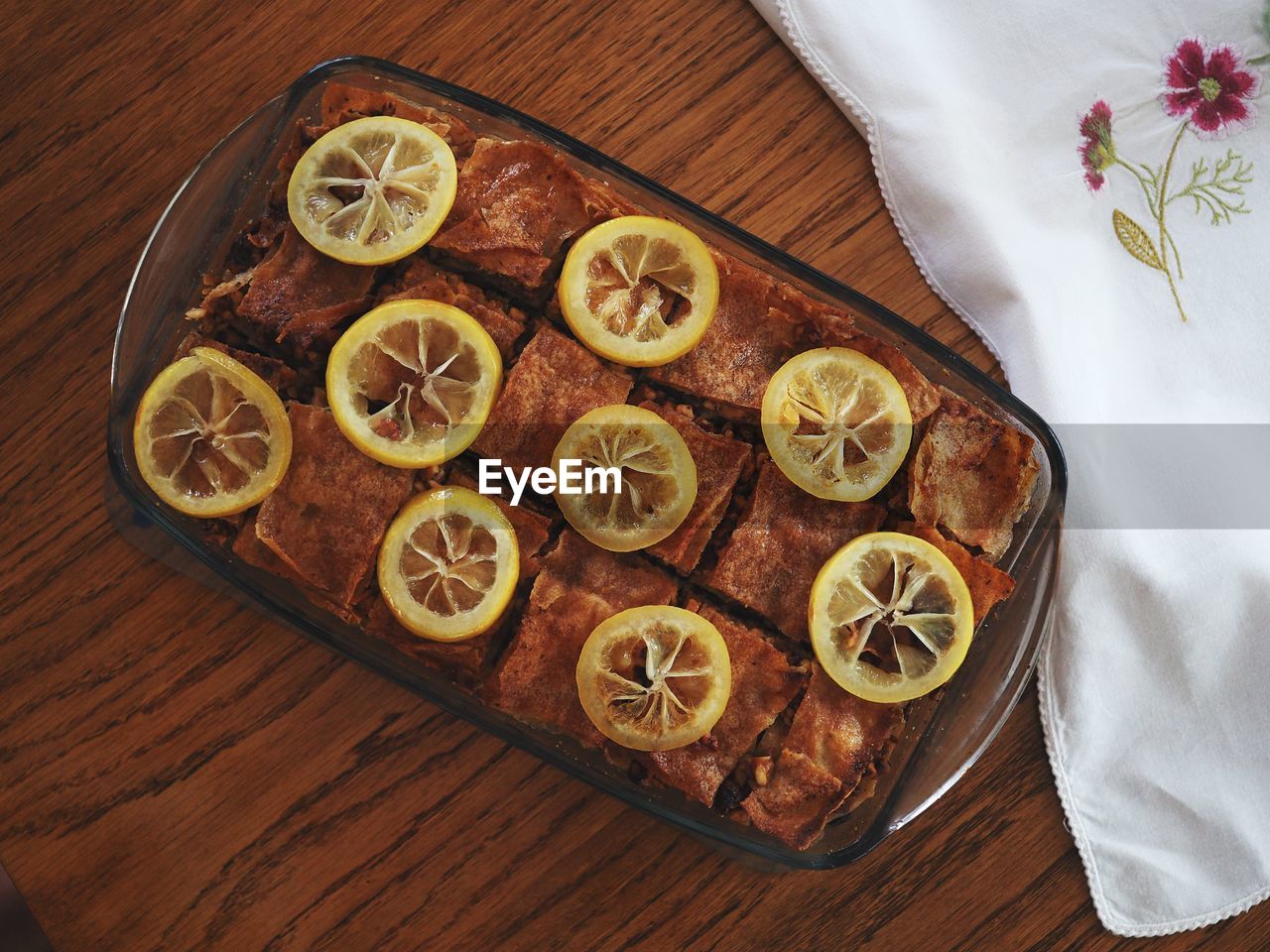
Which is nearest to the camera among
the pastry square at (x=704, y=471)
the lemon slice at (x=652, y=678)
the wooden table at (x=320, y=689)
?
the lemon slice at (x=652, y=678)

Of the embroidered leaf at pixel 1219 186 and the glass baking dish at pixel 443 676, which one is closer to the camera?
the glass baking dish at pixel 443 676

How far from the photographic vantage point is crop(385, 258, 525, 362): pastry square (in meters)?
1.95

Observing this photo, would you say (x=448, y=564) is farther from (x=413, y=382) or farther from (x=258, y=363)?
(x=258, y=363)

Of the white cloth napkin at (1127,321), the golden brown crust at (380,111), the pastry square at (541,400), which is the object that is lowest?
the white cloth napkin at (1127,321)

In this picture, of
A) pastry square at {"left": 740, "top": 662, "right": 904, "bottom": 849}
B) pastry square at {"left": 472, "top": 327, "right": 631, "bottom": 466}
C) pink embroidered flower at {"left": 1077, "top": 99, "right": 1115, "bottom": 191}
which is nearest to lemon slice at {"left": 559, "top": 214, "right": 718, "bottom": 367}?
pastry square at {"left": 472, "top": 327, "right": 631, "bottom": 466}

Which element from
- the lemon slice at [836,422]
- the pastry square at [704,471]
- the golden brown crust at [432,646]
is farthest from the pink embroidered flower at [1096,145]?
the golden brown crust at [432,646]

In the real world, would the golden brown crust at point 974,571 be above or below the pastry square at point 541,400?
below

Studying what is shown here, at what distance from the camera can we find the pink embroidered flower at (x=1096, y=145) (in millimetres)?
2188

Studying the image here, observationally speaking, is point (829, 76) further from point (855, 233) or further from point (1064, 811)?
point (1064, 811)

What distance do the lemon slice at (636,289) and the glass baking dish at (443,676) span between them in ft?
0.53

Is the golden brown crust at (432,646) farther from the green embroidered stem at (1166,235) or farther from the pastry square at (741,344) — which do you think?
the green embroidered stem at (1166,235)

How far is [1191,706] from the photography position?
7.06ft

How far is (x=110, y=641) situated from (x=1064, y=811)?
6.48 feet

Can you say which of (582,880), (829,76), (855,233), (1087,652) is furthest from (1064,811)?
(829,76)
